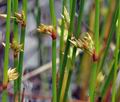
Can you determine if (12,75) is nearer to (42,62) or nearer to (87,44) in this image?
(87,44)

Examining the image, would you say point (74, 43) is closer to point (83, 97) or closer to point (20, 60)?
point (20, 60)

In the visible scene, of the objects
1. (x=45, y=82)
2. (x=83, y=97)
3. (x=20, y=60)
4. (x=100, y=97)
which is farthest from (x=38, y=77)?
(x=20, y=60)

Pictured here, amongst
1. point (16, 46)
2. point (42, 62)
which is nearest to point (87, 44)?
point (16, 46)

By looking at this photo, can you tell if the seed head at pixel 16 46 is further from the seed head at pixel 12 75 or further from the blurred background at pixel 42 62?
the blurred background at pixel 42 62

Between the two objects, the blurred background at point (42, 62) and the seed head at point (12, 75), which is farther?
the blurred background at point (42, 62)

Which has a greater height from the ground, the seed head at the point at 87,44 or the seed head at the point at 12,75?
the seed head at the point at 87,44

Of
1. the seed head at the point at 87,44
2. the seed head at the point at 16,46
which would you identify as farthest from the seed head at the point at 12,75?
the seed head at the point at 87,44

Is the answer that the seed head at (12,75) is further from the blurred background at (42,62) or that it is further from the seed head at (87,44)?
the blurred background at (42,62)

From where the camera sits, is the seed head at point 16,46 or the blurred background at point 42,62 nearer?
the seed head at point 16,46

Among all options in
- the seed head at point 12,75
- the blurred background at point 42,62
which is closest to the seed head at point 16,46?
the seed head at point 12,75

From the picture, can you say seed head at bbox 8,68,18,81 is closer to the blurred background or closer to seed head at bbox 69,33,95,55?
seed head at bbox 69,33,95,55

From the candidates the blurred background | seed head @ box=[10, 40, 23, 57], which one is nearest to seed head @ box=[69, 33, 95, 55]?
seed head @ box=[10, 40, 23, 57]
